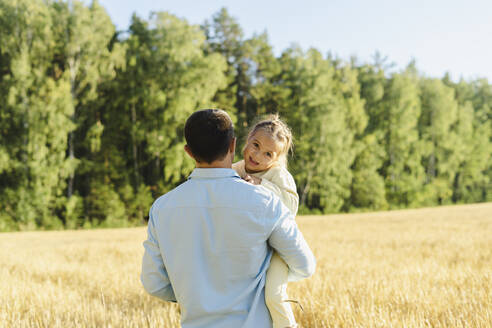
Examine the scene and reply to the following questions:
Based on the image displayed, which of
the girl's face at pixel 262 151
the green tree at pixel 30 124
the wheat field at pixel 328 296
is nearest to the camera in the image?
the girl's face at pixel 262 151

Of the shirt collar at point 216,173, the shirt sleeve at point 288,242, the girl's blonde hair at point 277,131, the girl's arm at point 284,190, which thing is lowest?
the shirt sleeve at point 288,242

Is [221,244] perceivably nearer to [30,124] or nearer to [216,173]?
[216,173]

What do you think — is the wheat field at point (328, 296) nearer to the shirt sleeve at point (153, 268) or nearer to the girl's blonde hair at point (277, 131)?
the girl's blonde hair at point (277, 131)

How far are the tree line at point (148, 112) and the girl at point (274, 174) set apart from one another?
26262 millimetres

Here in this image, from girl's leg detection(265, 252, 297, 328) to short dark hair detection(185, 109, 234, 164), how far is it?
68 centimetres

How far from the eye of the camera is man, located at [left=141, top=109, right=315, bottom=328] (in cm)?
196

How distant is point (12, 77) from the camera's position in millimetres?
26172

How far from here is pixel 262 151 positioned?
268 cm

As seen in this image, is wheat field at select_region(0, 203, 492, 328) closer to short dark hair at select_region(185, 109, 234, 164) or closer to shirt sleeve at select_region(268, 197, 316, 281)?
shirt sleeve at select_region(268, 197, 316, 281)

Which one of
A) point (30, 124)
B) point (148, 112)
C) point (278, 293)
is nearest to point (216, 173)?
point (278, 293)

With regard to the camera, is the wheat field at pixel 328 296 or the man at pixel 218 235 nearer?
the man at pixel 218 235

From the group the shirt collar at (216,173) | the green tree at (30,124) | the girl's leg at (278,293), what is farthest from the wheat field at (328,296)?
the green tree at (30,124)

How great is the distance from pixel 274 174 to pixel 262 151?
0.21m

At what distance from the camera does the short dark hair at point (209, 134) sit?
6.45 feet
